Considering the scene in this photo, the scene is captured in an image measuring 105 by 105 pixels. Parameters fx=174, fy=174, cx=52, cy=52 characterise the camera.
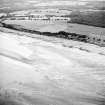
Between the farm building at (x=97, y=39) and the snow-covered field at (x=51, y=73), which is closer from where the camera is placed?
the snow-covered field at (x=51, y=73)

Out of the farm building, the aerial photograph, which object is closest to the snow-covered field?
the aerial photograph

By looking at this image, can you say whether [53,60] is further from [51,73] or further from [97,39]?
[97,39]

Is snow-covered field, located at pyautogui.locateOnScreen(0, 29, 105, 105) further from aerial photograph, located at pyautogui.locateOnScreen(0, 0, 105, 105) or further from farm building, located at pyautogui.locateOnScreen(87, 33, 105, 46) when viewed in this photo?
farm building, located at pyautogui.locateOnScreen(87, 33, 105, 46)

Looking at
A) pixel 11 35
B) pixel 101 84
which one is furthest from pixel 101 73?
pixel 11 35

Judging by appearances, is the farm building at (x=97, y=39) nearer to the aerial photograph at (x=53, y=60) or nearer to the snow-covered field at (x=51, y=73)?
the aerial photograph at (x=53, y=60)

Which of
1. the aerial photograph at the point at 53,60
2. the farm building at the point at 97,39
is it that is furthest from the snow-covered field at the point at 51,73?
the farm building at the point at 97,39

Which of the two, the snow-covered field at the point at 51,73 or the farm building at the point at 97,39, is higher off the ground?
the farm building at the point at 97,39

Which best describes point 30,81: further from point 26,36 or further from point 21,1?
point 21,1

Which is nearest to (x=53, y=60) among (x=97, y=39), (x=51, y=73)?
(x=51, y=73)
